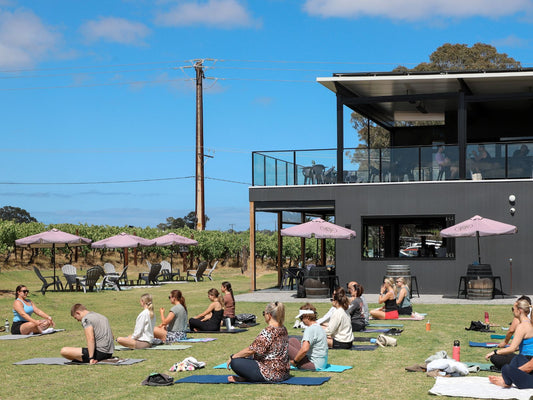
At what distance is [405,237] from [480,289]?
30.0ft

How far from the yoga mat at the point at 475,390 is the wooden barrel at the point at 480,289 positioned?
13297 millimetres

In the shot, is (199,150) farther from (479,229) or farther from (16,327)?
(16,327)

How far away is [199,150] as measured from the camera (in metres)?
47.3

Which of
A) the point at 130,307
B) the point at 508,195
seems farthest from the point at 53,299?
the point at 508,195

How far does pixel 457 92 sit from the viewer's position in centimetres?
2762

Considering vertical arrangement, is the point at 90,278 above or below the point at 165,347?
above

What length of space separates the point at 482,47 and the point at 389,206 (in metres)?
25.3

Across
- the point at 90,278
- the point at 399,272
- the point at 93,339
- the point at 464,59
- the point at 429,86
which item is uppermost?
the point at 464,59

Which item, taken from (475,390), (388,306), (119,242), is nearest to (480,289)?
(388,306)

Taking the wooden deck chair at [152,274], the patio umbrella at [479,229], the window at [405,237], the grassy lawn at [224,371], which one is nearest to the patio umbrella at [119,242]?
the wooden deck chair at [152,274]

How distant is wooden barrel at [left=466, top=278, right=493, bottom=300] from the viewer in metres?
23.0

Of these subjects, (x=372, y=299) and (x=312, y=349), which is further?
(x=372, y=299)

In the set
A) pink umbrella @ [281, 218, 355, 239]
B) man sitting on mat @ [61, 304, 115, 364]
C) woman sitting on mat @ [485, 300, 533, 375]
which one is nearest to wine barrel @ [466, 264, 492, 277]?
pink umbrella @ [281, 218, 355, 239]

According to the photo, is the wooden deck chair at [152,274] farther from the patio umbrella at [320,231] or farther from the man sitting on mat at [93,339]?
the man sitting on mat at [93,339]
